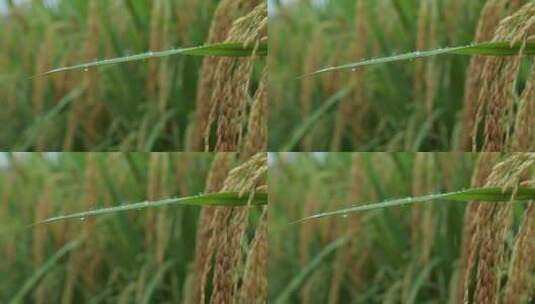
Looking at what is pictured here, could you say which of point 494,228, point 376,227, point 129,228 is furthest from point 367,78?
point 129,228

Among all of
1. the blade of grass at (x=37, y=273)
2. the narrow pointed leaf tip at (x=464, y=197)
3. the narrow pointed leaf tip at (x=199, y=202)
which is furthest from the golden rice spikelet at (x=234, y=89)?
the blade of grass at (x=37, y=273)

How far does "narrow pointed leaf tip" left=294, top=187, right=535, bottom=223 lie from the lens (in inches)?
78.3

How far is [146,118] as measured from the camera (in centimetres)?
219

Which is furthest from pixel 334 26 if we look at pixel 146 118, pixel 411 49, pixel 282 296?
pixel 282 296

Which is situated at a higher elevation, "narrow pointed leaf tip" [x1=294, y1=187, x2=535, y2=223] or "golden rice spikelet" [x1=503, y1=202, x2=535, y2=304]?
"narrow pointed leaf tip" [x1=294, y1=187, x2=535, y2=223]

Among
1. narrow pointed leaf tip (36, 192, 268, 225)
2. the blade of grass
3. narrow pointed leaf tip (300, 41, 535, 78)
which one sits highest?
narrow pointed leaf tip (300, 41, 535, 78)

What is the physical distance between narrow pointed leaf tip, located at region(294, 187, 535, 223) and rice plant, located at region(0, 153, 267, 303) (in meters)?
0.22

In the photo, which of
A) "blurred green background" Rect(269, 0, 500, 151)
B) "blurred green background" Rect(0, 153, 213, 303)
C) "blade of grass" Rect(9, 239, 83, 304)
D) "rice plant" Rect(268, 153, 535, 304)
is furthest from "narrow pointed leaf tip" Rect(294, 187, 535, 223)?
"blade of grass" Rect(9, 239, 83, 304)

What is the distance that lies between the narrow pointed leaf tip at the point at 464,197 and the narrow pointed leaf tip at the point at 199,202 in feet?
0.54

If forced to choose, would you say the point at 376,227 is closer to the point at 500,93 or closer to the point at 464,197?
the point at 464,197

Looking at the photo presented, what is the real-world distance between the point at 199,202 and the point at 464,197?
0.67 metres

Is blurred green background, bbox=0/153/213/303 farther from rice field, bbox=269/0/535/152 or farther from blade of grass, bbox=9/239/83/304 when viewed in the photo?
rice field, bbox=269/0/535/152

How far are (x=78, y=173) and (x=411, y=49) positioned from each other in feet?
3.13

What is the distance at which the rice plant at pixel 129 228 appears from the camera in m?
2.15
